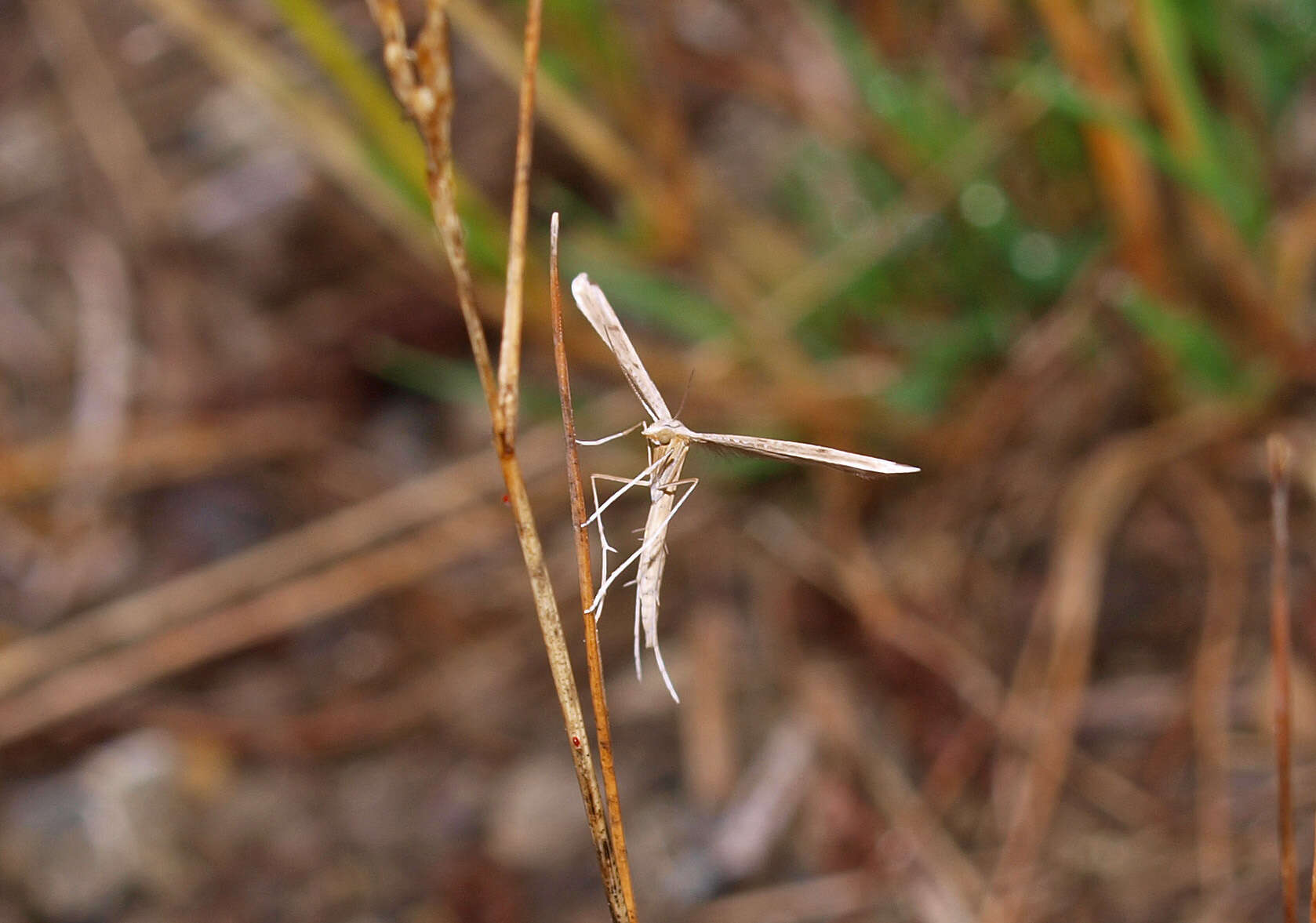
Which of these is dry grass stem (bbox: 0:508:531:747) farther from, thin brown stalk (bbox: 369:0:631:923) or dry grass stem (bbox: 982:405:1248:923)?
thin brown stalk (bbox: 369:0:631:923)

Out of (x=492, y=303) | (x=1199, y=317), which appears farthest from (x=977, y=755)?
(x=492, y=303)

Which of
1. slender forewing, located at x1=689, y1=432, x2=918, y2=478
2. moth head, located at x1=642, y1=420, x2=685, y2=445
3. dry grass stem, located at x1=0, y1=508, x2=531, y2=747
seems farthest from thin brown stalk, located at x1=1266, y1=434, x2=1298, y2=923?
dry grass stem, located at x1=0, y1=508, x2=531, y2=747

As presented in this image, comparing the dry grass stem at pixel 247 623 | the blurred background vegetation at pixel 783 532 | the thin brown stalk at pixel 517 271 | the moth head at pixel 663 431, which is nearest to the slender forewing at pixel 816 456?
the moth head at pixel 663 431

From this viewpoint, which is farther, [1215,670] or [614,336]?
[1215,670]

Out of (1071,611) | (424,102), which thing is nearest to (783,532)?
(1071,611)

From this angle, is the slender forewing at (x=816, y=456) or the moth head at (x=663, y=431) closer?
the slender forewing at (x=816, y=456)

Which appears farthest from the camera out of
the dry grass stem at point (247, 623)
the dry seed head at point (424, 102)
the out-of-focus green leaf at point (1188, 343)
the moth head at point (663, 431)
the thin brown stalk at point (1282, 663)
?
the dry grass stem at point (247, 623)

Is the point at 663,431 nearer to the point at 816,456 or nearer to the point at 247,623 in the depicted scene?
the point at 816,456

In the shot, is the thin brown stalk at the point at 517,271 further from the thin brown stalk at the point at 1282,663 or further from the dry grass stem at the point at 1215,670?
the dry grass stem at the point at 1215,670
